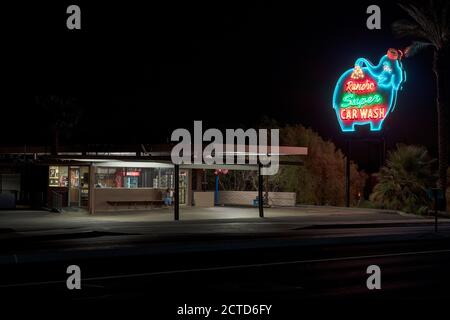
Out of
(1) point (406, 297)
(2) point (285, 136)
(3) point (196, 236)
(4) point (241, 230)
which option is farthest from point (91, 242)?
(2) point (285, 136)

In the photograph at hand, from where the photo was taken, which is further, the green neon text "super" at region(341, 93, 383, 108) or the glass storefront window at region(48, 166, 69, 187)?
the green neon text "super" at region(341, 93, 383, 108)

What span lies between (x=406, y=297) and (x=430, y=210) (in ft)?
87.6

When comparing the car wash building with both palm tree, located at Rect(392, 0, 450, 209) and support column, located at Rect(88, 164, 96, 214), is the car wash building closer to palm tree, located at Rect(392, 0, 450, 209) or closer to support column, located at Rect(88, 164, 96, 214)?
support column, located at Rect(88, 164, 96, 214)

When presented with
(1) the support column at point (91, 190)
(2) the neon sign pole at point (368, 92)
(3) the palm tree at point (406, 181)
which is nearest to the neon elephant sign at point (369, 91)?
(2) the neon sign pole at point (368, 92)

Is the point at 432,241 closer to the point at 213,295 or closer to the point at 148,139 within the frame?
A: the point at 213,295

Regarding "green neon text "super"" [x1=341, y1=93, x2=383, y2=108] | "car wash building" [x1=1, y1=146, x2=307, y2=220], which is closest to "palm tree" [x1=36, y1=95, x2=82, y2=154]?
"car wash building" [x1=1, y1=146, x2=307, y2=220]

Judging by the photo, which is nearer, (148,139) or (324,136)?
(148,139)

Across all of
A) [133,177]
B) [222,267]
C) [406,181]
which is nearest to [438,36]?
[406,181]

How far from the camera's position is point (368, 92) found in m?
41.4

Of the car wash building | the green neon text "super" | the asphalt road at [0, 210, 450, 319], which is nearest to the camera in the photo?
the asphalt road at [0, 210, 450, 319]

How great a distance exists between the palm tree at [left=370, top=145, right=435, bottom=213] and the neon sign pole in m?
2.78

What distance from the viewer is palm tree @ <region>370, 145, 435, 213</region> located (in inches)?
1502

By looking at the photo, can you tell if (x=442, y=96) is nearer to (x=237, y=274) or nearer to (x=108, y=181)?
(x=108, y=181)

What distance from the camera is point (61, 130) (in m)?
51.3
